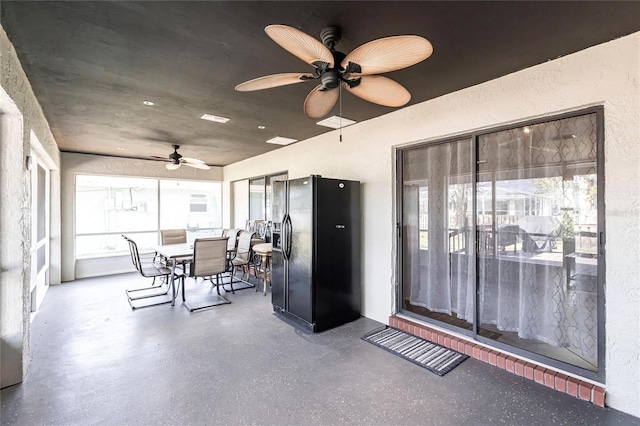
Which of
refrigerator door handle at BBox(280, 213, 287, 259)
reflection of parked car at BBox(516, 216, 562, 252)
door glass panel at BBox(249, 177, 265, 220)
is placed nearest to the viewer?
reflection of parked car at BBox(516, 216, 562, 252)

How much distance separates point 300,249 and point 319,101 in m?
1.96

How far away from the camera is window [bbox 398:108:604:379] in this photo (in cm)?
225

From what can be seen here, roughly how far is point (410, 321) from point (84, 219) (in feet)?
22.3

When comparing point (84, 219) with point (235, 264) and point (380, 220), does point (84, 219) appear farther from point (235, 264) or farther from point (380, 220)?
point (380, 220)

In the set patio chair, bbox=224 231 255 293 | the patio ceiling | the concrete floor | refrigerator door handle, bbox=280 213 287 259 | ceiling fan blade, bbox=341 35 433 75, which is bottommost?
the concrete floor

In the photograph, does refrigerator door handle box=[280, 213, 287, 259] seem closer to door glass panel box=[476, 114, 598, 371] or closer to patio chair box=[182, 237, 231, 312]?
patio chair box=[182, 237, 231, 312]

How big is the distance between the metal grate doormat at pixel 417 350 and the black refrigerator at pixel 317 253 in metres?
0.58

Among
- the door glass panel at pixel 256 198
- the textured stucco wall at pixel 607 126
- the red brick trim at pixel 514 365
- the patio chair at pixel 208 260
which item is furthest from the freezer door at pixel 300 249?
the door glass panel at pixel 256 198

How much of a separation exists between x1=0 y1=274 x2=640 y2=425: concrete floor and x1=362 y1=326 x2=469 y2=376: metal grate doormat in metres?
0.08

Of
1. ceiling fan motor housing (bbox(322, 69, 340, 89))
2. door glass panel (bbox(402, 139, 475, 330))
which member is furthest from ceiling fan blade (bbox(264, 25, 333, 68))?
door glass panel (bbox(402, 139, 475, 330))

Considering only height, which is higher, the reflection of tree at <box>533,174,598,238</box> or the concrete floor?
the reflection of tree at <box>533,174,598,238</box>

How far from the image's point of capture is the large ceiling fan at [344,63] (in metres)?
1.41

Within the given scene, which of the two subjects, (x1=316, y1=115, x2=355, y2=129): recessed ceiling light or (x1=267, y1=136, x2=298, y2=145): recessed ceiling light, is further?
(x1=267, y1=136, x2=298, y2=145): recessed ceiling light

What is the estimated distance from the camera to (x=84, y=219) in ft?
20.3
